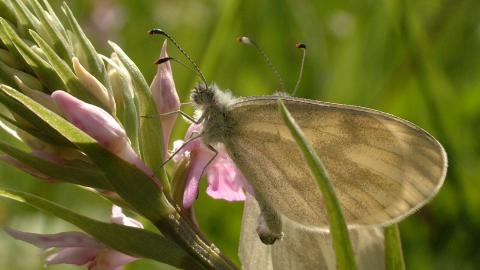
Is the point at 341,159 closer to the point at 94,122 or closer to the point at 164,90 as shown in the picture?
the point at 164,90

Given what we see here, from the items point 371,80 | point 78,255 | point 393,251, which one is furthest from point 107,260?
point 371,80

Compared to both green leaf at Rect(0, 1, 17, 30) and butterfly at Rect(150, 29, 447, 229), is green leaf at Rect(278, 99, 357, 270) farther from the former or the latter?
green leaf at Rect(0, 1, 17, 30)

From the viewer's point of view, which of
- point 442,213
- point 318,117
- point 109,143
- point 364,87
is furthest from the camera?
point 364,87

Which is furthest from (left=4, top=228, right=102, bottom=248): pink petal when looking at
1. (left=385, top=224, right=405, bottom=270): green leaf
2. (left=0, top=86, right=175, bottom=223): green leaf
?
(left=385, top=224, right=405, bottom=270): green leaf

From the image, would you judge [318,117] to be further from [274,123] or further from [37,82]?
[37,82]

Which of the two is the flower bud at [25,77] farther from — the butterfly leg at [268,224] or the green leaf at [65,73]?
the butterfly leg at [268,224]

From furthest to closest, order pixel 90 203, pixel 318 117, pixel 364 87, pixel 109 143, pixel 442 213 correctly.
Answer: pixel 90 203, pixel 364 87, pixel 442 213, pixel 318 117, pixel 109 143

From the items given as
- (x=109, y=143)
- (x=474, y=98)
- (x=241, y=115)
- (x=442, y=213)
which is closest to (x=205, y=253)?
(x=109, y=143)
